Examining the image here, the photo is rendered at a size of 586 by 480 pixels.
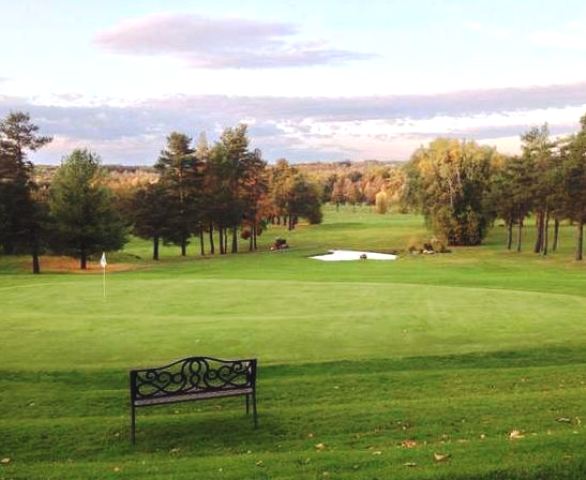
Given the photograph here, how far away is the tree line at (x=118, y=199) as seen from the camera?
57344 mm

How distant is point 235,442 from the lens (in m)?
10.2

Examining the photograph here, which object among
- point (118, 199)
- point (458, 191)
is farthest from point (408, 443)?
point (118, 199)

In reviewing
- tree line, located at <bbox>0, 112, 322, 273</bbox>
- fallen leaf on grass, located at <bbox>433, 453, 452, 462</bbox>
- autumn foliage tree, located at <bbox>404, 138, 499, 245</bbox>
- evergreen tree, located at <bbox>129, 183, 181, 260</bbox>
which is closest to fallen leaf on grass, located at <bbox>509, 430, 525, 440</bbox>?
fallen leaf on grass, located at <bbox>433, 453, 452, 462</bbox>

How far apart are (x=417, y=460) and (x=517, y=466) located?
1.19m

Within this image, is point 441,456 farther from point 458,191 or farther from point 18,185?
point 458,191

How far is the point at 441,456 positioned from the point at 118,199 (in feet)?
256

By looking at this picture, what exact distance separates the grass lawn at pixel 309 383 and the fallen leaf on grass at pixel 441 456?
173mm

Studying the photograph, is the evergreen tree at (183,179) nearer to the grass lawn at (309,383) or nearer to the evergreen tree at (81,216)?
the evergreen tree at (81,216)

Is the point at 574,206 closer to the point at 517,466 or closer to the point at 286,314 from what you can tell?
the point at 286,314

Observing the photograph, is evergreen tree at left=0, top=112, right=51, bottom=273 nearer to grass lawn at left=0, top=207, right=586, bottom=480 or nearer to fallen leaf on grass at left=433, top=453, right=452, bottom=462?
grass lawn at left=0, top=207, right=586, bottom=480

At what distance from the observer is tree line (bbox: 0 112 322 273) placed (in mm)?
57344

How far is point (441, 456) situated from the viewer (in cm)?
863

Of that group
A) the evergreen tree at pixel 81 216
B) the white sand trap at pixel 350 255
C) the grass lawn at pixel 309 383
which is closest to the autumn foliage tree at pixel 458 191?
the white sand trap at pixel 350 255

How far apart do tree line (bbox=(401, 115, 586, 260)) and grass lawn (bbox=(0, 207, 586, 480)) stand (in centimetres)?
3086
